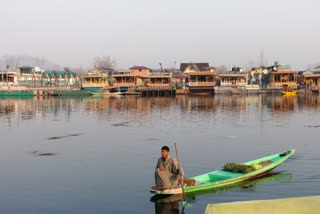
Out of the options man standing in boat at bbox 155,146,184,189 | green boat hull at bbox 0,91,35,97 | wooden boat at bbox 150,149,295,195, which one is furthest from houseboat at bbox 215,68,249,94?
man standing in boat at bbox 155,146,184,189

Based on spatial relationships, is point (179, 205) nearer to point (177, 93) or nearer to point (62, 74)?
point (177, 93)

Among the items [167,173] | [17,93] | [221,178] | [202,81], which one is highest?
[202,81]

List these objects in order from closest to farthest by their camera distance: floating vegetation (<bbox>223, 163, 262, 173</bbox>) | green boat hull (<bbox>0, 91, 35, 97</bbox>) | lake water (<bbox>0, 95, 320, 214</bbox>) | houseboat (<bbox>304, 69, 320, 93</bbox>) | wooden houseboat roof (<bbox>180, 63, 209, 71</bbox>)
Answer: lake water (<bbox>0, 95, 320, 214</bbox>), floating vegetation (<bbox>223, 163, 262, 173</bbox>), houseboat (<bbox>304, 69, 320, 93</bbox>), green boat hull (<bbox>0, 91, 35, 97</bbox>), wooden houseboat roof (<bbox>180, 63, 209, 71</bbox>)

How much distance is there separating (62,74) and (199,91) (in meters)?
45.0

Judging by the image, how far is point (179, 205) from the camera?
36.9 ft

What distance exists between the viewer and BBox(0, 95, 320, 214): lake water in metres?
12.0

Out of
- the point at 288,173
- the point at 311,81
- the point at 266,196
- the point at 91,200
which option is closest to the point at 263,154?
the point at 288,173

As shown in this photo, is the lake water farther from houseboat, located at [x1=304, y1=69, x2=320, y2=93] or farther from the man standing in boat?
houseboat, located at [x1=304, y1=69, x2=320, y2=93]

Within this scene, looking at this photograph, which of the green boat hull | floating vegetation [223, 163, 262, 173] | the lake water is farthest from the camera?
the green boat hull

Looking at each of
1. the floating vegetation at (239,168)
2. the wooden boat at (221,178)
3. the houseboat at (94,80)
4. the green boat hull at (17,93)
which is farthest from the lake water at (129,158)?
the green boat hull at (17,93)

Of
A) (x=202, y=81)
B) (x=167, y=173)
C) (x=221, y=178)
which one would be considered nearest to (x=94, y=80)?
(x=202, y=81)

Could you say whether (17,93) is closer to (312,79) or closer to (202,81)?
(202,81)

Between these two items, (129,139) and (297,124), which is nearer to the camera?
(129,139)

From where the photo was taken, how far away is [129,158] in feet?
60.1
